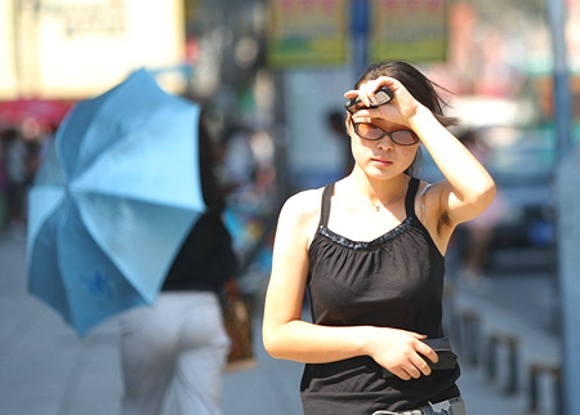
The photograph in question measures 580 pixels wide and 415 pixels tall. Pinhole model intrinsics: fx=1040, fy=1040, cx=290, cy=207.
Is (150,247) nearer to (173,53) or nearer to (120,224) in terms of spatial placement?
(120,224)

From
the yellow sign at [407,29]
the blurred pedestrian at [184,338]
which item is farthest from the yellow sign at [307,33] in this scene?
the blurred pedestrian at [184,338]

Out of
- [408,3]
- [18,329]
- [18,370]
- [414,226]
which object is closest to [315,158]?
[408,3]

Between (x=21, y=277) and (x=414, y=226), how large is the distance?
40.9 feet

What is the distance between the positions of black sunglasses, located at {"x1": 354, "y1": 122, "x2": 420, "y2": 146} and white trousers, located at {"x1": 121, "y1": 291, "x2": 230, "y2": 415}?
1909 mm

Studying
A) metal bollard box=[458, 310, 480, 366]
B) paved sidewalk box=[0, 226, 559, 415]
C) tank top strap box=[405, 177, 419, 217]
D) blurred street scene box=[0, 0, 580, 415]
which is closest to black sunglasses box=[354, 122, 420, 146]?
tank top strap box=[405, 177, 419, 217]

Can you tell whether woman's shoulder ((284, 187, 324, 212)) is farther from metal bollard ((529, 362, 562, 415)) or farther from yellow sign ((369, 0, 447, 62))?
yellow sign ((369, 0, 447, 62))

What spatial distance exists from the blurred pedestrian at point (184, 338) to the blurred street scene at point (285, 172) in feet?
1.62

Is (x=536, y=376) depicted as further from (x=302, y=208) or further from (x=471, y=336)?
(x=302, y=208)

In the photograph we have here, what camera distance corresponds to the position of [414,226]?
115 inches

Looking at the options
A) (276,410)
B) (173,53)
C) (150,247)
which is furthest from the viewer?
(173,53)

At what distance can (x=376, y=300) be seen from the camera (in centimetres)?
279

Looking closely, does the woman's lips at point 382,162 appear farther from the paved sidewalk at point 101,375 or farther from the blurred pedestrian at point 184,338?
the paved sidewalk at point 101,375

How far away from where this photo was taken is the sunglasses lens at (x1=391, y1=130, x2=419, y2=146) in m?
2.83

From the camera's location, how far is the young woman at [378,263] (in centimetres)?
277
